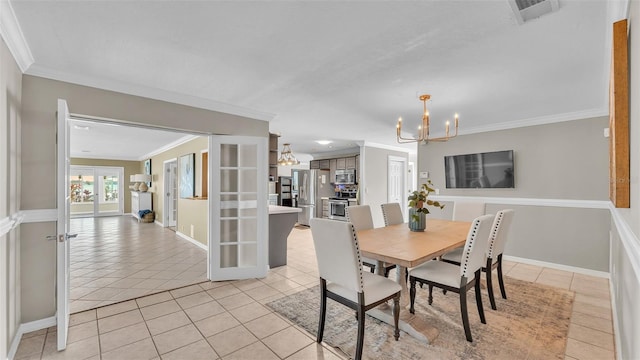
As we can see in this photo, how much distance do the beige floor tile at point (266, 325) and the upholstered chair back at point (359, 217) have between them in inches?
47.0

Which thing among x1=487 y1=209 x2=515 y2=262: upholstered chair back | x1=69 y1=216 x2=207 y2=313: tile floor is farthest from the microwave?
x1=487 y1=209 x2=515 y2=262: upholstered chair back

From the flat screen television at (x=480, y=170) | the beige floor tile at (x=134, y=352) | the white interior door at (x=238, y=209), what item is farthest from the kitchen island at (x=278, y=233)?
the flat screen television at (x=480, y=170)

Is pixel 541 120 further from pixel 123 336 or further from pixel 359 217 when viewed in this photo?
pixel 123 336

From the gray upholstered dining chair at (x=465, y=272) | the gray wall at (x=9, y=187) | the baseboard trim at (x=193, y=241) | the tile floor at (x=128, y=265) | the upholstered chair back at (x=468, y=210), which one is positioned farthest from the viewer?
the baseboard trim at (x=193, y=241)

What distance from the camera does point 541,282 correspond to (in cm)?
337

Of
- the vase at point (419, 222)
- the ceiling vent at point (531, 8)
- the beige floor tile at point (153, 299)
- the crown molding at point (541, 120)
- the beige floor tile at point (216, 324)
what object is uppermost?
the ceiling vent at point (531, 8)

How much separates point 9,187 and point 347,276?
243cm

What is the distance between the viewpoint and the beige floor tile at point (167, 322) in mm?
2314

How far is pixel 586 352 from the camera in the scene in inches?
78.3

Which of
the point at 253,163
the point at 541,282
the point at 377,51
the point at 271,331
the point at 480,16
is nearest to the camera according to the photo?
the point at 480,16

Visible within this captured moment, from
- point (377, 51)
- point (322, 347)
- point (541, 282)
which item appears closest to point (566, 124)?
point (541, 282)

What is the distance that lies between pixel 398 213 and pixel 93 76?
3544 millimetres

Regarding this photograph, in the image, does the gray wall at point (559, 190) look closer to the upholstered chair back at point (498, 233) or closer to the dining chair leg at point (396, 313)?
the upholstered chair back at point (498, 233)

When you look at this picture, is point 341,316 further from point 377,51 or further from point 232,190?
point 377,51
